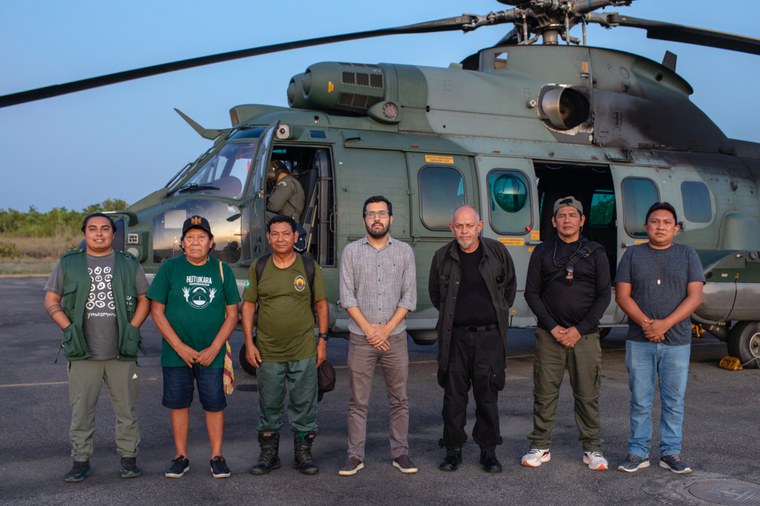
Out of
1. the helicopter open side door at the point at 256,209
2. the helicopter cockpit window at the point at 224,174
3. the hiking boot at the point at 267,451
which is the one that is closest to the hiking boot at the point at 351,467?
the hiking boot at the point at 267,451

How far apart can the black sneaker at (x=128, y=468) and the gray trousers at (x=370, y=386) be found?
4.70 feet

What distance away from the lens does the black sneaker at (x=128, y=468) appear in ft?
16.6

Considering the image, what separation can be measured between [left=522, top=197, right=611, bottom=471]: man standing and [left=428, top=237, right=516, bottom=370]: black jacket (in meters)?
0.25

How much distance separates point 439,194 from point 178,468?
16.2 feet

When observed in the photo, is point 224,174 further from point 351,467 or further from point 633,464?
point 633,464

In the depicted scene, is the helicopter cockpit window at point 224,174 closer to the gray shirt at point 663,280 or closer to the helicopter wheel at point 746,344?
the gray shirt at point 663,280

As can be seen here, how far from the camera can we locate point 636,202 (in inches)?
393

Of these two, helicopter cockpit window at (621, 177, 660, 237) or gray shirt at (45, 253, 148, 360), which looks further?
helicopter cockpit window at (621, 177, 660, 237)

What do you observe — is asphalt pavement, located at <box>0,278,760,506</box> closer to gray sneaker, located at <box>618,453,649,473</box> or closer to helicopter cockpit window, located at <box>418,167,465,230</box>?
gray sneaker, located at <box>618,453,649,473</box>

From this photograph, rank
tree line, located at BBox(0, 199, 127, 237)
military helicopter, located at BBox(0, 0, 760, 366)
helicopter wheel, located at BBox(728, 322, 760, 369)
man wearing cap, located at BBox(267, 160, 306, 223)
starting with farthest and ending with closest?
tree line, located at BBox(0, 199, 127, 237), helicopter wheel, located at BBox(728, 322, 760, 369), military helicopter, located at BBox(0, 0, 760, 366), man wearing cap, located at BBox(267, 160, 306, 223)

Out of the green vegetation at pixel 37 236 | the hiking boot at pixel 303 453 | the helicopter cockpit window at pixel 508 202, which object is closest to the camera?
the hiking boot at pixel 303 453

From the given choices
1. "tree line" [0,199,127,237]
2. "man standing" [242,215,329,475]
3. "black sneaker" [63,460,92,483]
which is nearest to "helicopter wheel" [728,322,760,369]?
"man standing" [242,215,329,475]

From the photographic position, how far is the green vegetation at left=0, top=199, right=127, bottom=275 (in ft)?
118

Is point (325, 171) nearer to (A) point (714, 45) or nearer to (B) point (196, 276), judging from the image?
(B) point (196, 276)
